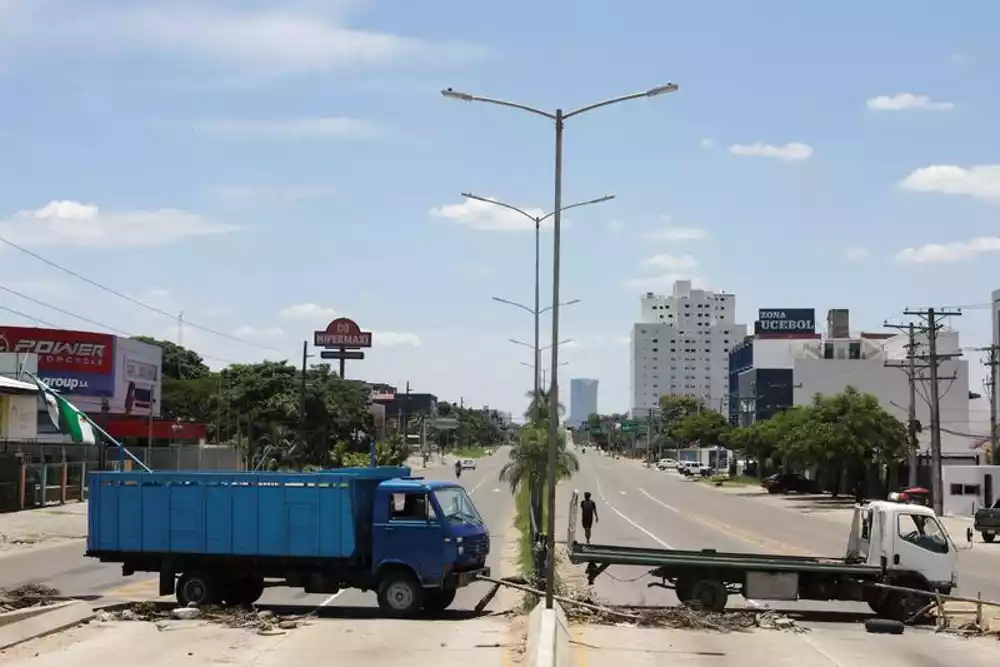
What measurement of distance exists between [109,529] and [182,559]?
145 cm

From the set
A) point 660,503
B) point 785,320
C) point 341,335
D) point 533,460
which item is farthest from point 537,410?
point 785,320

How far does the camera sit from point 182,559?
2117 cm

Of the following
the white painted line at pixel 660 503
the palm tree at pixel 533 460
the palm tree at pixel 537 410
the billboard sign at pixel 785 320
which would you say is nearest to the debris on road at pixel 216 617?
the palm tree at pixel 533 460

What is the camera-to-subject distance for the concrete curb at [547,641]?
45.0 ft

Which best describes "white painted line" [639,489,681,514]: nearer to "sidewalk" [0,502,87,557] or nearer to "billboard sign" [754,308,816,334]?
"sidewalk" [0,502,87,557]

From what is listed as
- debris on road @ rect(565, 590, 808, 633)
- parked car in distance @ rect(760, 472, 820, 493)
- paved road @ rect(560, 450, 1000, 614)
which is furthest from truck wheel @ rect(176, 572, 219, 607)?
parked car in distance @ rect(760, 472, 820, 493)

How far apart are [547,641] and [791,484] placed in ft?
249

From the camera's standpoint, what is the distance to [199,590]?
2116 cm

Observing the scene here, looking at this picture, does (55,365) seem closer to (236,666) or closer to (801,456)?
(801,456)

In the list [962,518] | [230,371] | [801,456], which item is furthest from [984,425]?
[230,371]

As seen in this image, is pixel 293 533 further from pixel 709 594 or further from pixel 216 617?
pixel 709 594

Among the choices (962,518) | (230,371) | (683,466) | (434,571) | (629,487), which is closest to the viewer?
(434,571)

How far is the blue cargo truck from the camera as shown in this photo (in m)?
20.4

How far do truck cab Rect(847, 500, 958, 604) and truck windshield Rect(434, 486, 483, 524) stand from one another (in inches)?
289
